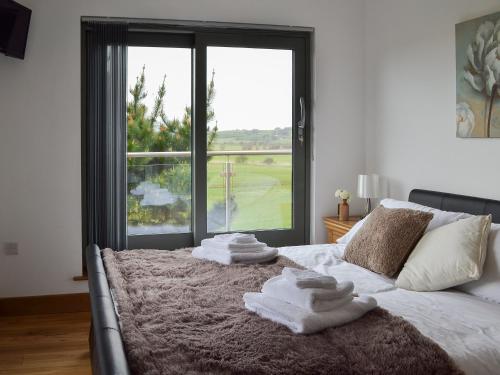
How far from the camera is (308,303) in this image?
2.41 m

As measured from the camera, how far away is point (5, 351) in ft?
13.0


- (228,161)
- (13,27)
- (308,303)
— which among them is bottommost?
(308,303)

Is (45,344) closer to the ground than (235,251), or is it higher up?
closer to the ground

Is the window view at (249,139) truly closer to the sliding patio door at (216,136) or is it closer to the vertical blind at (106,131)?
the sliding patio door at (216,136)

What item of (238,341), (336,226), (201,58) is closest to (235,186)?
(336,226)

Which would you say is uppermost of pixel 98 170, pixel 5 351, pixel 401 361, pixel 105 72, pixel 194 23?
pixel 194 23

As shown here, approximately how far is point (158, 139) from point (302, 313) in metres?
2.86

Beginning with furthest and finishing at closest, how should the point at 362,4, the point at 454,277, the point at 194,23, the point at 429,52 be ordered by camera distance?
the point at 362,4 → the point at 194,23 → the point at 429,52 → the point at 454,277

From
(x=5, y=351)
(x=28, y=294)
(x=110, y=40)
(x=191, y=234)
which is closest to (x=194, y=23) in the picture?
(x=110, y=40)

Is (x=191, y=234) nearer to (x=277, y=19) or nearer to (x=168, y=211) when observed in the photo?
(x=168, y=211)

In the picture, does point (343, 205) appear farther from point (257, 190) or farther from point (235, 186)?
point (235, 186)

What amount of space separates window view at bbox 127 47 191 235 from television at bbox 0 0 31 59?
80cm

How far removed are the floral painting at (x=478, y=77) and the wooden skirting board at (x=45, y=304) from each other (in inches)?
120

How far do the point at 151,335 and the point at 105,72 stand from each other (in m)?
2.87
